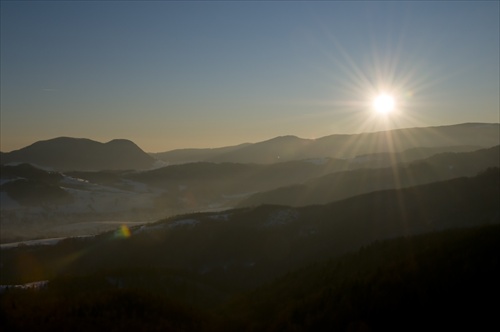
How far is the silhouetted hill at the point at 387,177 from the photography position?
79938 mm

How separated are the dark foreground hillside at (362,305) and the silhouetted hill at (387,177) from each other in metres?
65.4

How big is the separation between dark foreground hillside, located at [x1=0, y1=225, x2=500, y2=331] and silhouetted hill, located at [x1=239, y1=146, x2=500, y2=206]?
215 ft

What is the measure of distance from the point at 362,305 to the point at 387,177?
80.3 m

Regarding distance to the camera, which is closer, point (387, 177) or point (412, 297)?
point (412, 297)

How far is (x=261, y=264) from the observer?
151ft

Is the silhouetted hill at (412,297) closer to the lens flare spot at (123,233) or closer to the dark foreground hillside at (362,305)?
the dark foreground hillside at (362,305)

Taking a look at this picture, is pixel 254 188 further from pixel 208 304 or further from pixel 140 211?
pixel 208 304

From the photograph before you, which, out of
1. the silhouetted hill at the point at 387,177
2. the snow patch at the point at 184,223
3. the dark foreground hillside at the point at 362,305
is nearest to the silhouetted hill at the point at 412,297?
the dark foreground hillside at the point at 362,305

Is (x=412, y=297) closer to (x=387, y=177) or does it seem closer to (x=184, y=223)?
(x=184, y=223)

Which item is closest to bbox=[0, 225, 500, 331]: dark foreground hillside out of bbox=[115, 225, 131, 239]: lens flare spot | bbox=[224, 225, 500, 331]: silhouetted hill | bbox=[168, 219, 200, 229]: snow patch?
bbox=[224, 225, 500, 331]: silhouetted hill

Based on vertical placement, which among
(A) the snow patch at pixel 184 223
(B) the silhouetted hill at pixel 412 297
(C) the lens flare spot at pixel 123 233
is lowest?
(C) the lens flare spot at pixel 123 233

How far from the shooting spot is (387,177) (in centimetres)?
9069

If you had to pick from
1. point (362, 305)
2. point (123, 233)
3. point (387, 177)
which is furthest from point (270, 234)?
point (387, 177)

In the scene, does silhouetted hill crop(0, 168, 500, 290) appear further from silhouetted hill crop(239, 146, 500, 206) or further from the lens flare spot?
silhouetted hill crop(239, 146, 500, 206)
